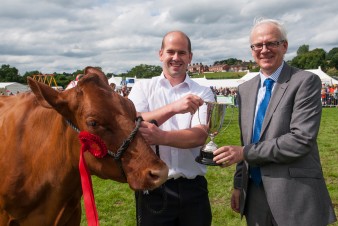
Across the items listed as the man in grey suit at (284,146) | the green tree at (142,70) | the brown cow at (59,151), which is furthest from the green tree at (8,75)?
the man in grey suit at (284,146)

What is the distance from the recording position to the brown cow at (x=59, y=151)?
91.7 inches

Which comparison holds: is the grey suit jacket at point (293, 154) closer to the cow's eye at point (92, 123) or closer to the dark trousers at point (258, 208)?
the dark trousers at point (258, 208)

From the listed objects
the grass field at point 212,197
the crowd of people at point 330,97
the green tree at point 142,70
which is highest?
the grass field at point 212,197

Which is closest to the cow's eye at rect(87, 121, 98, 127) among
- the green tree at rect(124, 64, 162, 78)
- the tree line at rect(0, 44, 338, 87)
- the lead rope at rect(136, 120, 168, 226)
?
the lead rope at rect(136, 120, 168, 226)

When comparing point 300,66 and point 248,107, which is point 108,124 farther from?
point 300,66

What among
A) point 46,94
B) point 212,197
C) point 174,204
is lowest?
point 212,197

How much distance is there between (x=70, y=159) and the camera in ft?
9.04

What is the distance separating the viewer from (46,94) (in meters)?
2.44

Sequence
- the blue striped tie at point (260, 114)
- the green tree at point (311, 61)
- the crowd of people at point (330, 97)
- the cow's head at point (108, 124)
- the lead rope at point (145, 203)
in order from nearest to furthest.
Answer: the cow's head at point (108, 124)
the blue striped tie at point (260, 114)
the lead rope at point (145, 203)
the crowd of people at point (330, 97)
the green tree at point (311, 61)

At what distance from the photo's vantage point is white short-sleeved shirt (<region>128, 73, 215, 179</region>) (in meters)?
3.11

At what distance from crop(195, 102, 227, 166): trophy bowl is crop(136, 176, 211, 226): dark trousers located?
0.42 m

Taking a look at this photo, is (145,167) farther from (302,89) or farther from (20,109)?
(20,109)

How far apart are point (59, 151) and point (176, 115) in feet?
3.48

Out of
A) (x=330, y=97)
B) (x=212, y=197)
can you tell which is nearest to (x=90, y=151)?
(x=212, y=197)
